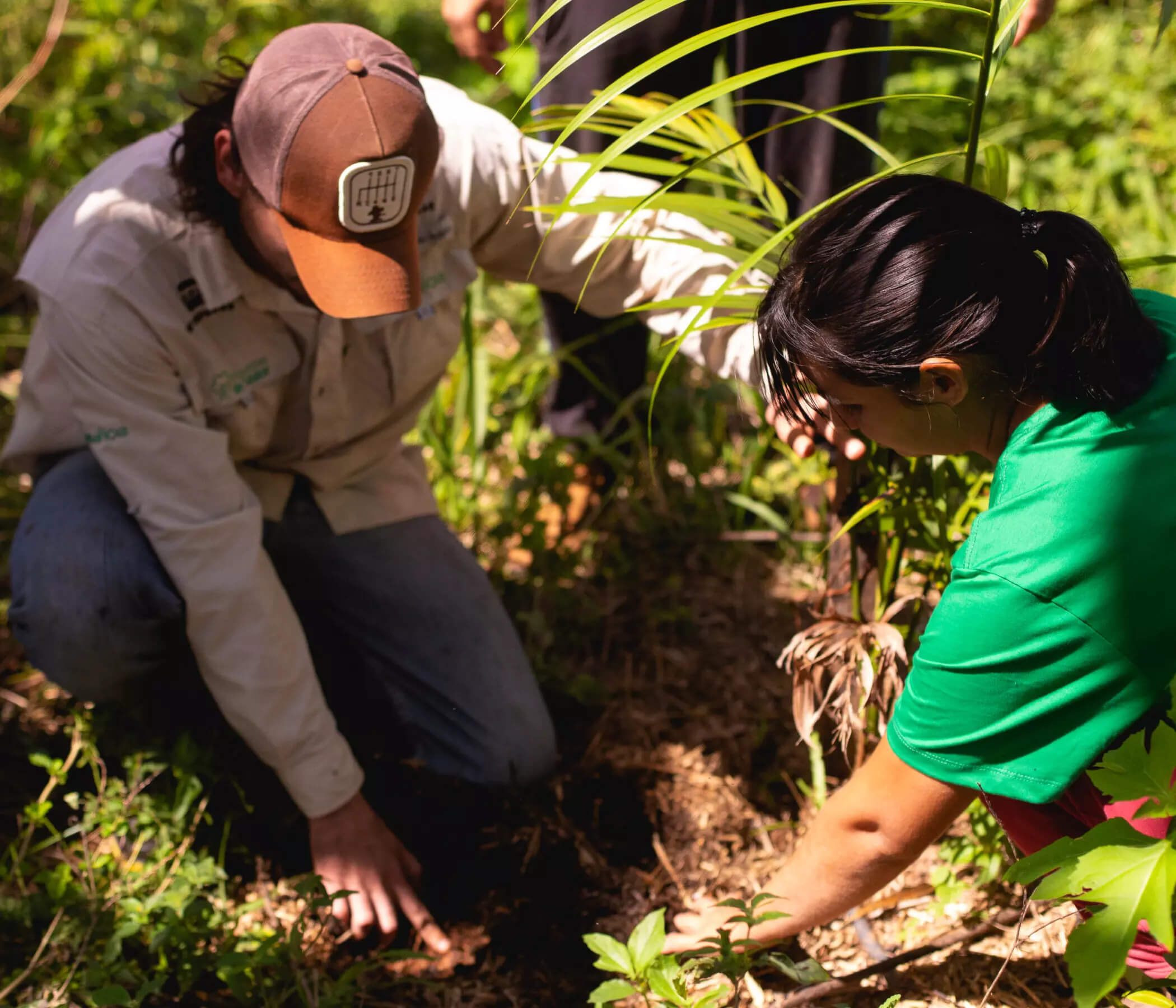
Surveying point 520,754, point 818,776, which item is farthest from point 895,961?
point 520,754

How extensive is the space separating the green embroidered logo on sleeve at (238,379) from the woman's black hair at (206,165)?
8.2 inches

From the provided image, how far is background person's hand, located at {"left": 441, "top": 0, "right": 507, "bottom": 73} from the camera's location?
184cm

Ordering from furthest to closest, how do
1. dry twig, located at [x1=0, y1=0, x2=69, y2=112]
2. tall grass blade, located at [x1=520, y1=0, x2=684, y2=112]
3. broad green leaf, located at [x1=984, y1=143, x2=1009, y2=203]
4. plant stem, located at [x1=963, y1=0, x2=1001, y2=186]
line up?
dry twig, located at [x1=0, y1=0, x2=69, y2=112] → broad green leaf, located at [x1=984, y1=143, x2=1009, y2=203] → plant stem, located at [x1=963, y1=0, x2=1001, y2=186] → tall grass blade, located at [x1=520, y1=0, x2=684, y2=112]

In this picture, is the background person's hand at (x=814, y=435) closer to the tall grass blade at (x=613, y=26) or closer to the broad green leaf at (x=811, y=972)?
the tall grass blade at (x=613, y=26)

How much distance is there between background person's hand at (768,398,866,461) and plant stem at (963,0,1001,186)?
0.32 m

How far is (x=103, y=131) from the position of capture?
10.4 ft

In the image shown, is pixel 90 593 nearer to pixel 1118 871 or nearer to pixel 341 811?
pixel 341 811

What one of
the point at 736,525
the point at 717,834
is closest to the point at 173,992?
the point at 717,834

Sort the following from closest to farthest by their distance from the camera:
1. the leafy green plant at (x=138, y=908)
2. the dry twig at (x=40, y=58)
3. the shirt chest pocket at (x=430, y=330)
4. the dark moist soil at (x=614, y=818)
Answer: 1. the leafy green plant at (x=138, y=908)
2. the dark moist soil at (x=614, y=818)
3. the shirt chest pocket at (x=430, y=330)
4. the dry twig at (x=40, y=58)

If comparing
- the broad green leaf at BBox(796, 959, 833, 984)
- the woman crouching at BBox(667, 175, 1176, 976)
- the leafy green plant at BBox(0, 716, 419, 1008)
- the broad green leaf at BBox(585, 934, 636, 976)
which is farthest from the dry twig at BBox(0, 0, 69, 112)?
the broad green leaf at BBox(796, 959, 833, 984)

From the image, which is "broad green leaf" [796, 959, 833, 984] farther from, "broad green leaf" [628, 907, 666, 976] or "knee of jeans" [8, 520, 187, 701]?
"knee of jeans" [8, 520, 187, 701]

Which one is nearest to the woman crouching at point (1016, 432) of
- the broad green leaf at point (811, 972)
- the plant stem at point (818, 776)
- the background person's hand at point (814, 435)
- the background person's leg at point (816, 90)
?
the background person's hand at point (814, 435)

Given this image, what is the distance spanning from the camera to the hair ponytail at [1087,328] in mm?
1030

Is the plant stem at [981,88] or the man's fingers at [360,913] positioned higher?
the plant stem at [981,88]
